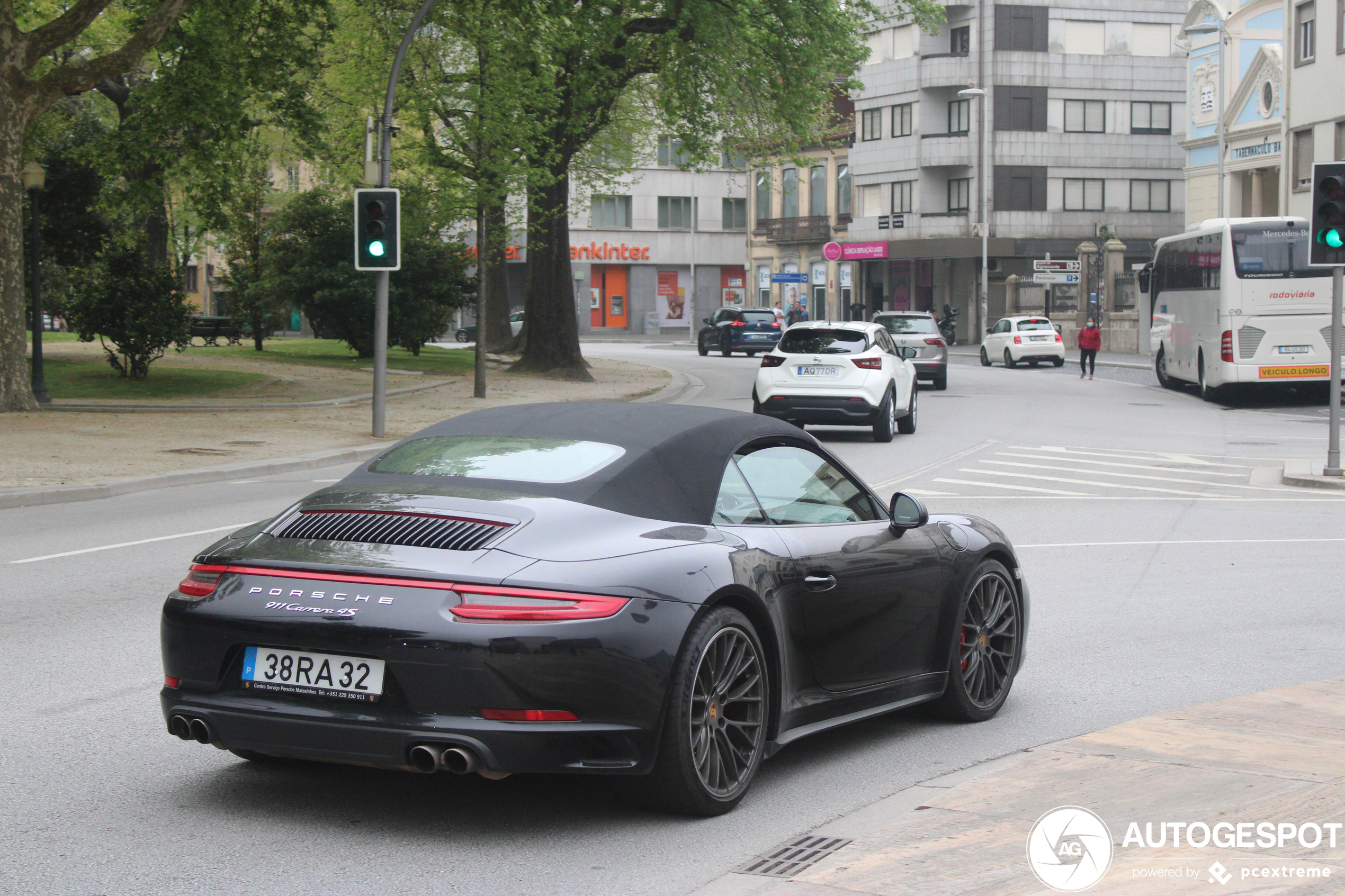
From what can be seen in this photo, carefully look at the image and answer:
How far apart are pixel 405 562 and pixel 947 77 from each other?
228 ft

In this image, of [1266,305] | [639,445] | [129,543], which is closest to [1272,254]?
[1266,305]

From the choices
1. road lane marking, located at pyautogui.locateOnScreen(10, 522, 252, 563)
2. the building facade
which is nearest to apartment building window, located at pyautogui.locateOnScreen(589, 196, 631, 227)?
the building facade

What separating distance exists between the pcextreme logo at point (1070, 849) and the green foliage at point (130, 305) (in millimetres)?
24782

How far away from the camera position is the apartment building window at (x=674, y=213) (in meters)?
90.4

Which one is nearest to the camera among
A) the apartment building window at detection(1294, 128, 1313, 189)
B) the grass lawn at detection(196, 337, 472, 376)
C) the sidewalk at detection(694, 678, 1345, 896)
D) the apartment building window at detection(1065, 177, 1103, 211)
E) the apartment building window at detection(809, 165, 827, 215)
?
the sidewalk at detection(694, 678, 1345, 896)

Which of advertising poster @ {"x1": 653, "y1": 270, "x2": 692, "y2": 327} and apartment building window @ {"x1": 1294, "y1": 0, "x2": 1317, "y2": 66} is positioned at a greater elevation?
apartment building window @ {"x1": 1294, "y1": 0, "x2": 1317, "y2": 66}

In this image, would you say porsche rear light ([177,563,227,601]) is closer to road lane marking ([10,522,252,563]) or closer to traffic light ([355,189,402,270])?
road lane marking ([10,522,252,563])

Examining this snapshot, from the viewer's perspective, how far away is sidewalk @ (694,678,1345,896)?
421cm

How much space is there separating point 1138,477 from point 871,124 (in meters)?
59.6

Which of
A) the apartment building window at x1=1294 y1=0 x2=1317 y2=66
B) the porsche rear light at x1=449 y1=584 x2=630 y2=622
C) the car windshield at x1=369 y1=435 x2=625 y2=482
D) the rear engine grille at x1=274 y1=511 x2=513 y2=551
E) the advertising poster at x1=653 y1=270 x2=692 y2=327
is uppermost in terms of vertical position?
the apartment building window at x1=1294 y1=0 x2=1317 y2=66

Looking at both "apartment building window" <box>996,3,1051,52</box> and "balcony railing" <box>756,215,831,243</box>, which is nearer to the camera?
"apartment building window" <box>996,3,1051,52</box>

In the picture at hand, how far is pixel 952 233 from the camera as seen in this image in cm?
7075

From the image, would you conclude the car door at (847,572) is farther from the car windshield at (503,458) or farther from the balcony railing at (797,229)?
the balcony railing at (797,229)

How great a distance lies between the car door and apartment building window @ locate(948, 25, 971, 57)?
223 feet
